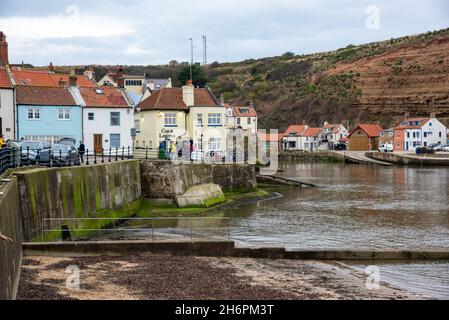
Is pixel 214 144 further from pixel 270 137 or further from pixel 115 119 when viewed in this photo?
pixel 270 137

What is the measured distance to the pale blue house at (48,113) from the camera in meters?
50.3

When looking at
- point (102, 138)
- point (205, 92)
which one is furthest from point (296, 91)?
point (102, 138)

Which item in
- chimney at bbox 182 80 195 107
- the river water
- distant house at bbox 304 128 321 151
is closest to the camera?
the river water

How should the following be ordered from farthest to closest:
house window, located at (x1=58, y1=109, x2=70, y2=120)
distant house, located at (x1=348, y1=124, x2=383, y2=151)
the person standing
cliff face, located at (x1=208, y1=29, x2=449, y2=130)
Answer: cliff face, located at (x1=208, y1=29, x2=449, y2=130) < distant house, located at (x1=348, y1=124, x2=383, y2=151) < house window, located at (x1=58, y1=109, x2=70, y2=120) < the person standing

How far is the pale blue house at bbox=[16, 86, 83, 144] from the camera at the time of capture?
50281 millimetres

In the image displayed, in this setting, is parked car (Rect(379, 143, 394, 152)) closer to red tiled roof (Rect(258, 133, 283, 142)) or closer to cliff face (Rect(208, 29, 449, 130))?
cliff face (Rect(208, 29, 449, 130))

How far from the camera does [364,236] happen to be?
34312 mm

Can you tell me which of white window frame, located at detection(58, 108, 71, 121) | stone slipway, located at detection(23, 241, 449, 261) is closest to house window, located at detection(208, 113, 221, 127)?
white window frame, located at detection(58, 108, 71, 121)

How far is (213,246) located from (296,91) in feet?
492

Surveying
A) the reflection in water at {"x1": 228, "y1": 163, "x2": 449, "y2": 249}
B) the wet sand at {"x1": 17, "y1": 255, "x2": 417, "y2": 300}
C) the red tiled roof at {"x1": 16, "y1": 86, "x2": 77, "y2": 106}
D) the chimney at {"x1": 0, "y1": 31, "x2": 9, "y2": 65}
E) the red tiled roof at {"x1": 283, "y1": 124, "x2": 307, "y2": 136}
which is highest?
the chimney at {"x1": 0, "y1": 31, "x2": 9, "y2": 65}

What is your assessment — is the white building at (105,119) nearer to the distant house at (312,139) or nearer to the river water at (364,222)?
the river water at (364,222)

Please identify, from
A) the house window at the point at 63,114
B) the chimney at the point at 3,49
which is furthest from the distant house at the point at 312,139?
the house window at the point at 63,114

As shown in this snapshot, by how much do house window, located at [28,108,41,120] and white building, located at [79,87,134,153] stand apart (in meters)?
3.85
